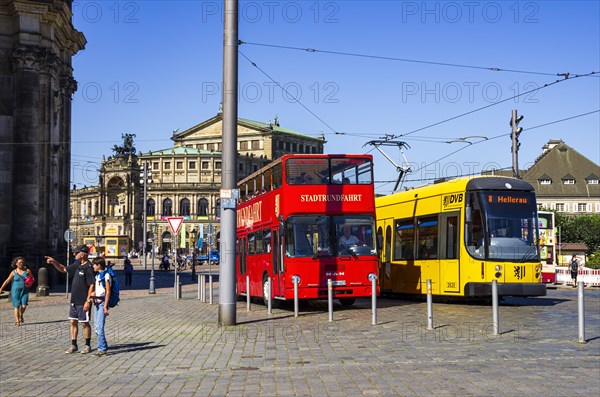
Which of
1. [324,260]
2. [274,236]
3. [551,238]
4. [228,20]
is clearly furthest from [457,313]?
[551,238]

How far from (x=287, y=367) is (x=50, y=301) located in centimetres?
2282

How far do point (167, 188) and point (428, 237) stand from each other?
135198mm

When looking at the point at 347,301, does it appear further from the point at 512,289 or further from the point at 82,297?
the point at 82,297

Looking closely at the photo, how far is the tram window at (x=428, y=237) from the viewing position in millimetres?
23844

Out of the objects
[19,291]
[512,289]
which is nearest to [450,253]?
[512,289]

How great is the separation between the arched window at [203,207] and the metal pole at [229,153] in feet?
457

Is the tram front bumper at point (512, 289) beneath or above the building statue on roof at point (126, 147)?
beneath

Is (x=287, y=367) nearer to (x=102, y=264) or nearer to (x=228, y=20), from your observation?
(x=102, y=264)

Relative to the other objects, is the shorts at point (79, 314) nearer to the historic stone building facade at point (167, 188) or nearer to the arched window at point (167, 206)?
the historic stone building facade at point (167, 188)

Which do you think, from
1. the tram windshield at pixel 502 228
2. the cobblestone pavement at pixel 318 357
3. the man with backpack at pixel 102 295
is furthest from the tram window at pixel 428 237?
the man with backpack at pixel 102 295

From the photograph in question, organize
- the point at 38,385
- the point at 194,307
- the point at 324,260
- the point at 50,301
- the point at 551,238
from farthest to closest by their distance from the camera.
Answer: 1. the point at 551,238
2. the point at 50,301
3. the point at 194,307
4. the point at 324,260
5. the point at 38,385

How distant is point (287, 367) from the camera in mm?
11633

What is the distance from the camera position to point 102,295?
45.4 feet

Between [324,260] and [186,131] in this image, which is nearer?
[324,260]
